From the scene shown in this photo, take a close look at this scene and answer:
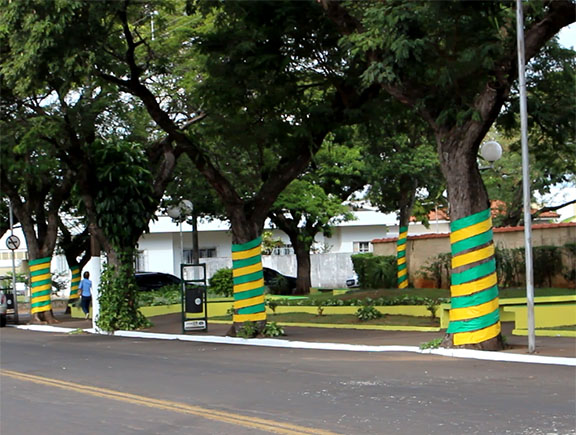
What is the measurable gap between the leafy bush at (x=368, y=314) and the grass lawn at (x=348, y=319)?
4.7 inches

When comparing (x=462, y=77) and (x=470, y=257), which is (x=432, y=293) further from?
(x=462, y=77)

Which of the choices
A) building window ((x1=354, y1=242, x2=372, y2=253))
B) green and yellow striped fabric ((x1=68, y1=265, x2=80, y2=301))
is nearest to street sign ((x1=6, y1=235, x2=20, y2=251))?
green and yellow striped fabric ((x1=68, y1=265, x2=80, y2=301))

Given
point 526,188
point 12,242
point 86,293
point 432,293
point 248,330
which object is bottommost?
point 248,330

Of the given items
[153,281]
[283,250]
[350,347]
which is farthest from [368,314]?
[283,250]

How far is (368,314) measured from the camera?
836 inches

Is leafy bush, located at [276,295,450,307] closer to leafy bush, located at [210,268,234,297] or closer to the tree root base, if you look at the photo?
the tree root base

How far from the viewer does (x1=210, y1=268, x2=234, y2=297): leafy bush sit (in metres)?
33.4

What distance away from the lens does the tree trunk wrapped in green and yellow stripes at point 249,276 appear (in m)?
19.0

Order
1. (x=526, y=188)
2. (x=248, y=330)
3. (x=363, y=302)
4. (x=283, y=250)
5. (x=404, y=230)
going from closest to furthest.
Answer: (x=526, y=188), (x=248, y=330), (x=363, y=302), (x=404, y=230), (x=283, y=250)

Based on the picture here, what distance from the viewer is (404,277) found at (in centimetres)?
2925

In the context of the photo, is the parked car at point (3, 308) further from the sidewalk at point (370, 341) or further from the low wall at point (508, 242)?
the low wall at point (508, 242)

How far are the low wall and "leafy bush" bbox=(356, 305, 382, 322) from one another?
Answer: 270 inches

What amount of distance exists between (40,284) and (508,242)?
1567 cm

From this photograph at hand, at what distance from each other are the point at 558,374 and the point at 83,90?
1718 centimetres
